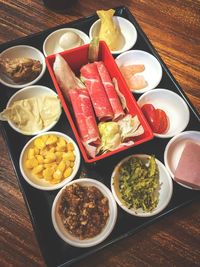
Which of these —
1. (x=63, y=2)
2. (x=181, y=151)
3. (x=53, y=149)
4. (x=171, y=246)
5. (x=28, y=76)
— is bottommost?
(x=171, y=246)

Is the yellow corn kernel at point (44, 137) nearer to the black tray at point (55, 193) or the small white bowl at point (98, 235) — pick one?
the black tray at point (55, 193)

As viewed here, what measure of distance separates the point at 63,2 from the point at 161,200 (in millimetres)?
1740

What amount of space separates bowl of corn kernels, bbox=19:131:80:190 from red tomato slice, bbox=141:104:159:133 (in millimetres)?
512

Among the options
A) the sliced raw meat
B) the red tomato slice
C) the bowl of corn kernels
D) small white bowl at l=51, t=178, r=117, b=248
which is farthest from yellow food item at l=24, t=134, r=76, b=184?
the sliced raw meat

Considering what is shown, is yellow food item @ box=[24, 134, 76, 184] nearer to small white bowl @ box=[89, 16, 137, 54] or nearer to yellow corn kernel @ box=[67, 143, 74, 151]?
yellow corn kernel @ box=[67, 143, 74, 151]

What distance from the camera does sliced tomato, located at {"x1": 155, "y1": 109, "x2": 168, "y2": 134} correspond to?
1958 millimetres

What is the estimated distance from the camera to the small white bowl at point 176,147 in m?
1.86

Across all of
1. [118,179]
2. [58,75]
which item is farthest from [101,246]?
[58,75]

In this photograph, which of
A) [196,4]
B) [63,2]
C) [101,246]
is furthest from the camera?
[196,4]

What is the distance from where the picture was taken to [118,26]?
94.7 inches

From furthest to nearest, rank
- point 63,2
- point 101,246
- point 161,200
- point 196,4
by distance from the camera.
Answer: point 196,4 → point 63,2 → point 161,200 → point 101,246

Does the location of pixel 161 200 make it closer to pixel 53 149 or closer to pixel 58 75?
pixel 53 149

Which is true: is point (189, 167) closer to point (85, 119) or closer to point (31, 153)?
point (85, 119)

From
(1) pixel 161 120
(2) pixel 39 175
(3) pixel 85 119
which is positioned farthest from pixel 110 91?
(2) pixel 39 175
